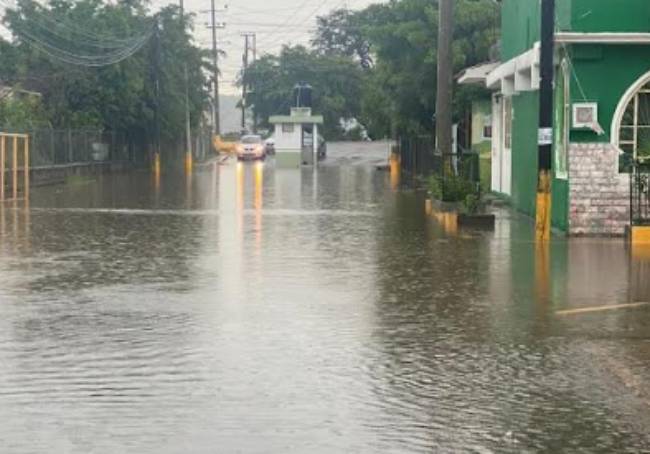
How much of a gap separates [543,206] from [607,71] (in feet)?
8.16

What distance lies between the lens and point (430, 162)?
1419 inches

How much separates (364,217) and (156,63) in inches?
1476

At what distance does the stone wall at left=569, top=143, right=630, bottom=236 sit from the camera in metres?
19.1

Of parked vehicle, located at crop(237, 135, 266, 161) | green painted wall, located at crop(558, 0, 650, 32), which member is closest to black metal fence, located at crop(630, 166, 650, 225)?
green painted wall, located at crop(558, 0, 650, 32)

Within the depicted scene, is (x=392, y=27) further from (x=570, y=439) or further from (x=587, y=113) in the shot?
(x=570, y=439)

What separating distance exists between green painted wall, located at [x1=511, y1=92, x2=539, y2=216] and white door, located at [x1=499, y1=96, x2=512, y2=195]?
109 cm

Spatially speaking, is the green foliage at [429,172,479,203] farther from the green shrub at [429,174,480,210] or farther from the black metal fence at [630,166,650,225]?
the black metal fence at [630,166,650,225]

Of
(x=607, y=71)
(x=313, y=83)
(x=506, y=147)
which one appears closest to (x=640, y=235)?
(x=607, y=71)

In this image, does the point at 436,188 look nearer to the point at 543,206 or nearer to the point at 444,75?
the point at 444,75

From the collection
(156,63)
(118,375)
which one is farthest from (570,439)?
(156,63)

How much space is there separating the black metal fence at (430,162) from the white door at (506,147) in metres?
1.07

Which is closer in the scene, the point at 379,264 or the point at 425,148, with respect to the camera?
the point at 379,264

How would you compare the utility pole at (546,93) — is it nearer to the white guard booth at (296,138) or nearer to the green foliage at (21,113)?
the green foliage at (21,113)

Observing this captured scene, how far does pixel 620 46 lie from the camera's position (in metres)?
19.0
